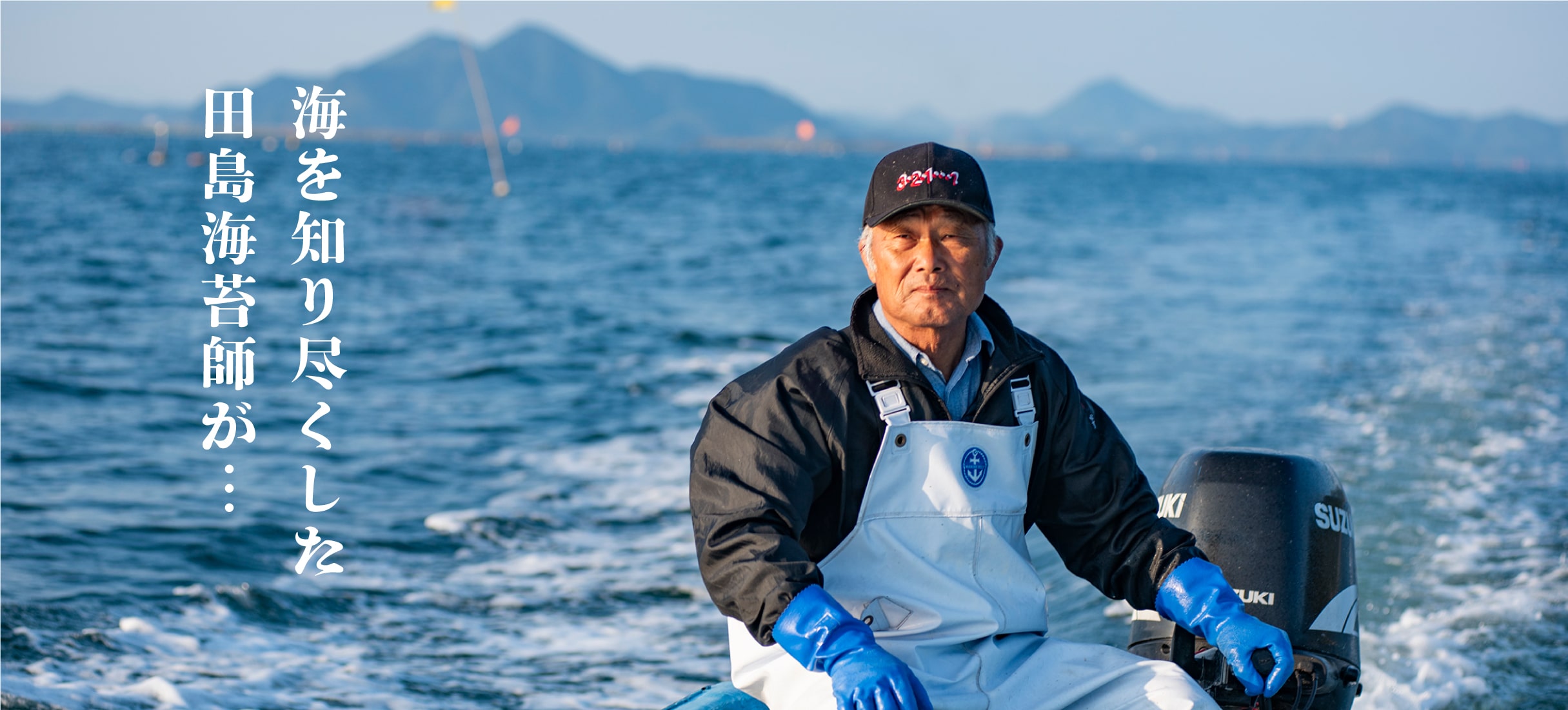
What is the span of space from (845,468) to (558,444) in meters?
8.05

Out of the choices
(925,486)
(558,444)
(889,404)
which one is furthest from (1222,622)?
(558,444)

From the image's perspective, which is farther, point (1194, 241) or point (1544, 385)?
point (1194, 241)

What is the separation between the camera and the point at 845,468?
118 inches

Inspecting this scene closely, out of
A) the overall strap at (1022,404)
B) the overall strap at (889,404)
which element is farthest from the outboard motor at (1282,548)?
the overall strap at (889,404)

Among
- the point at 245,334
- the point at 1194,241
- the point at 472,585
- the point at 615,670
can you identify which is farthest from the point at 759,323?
the point at 1194,241

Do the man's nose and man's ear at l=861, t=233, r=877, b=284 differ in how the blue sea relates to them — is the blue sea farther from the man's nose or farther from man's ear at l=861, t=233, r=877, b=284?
the man's nose

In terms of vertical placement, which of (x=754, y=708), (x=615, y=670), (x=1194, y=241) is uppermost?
(x=1194, y=241)

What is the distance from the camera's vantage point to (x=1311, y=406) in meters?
11.5

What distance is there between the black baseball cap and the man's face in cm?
5

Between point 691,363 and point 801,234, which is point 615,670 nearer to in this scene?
point 691,363

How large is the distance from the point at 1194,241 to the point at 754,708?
105 ft

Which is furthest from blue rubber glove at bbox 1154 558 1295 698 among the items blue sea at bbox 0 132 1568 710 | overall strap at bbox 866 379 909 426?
blue sea at bbox 0 132 1568 710

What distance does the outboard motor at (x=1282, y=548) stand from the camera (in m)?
3.91

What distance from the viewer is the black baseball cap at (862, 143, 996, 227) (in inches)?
117
